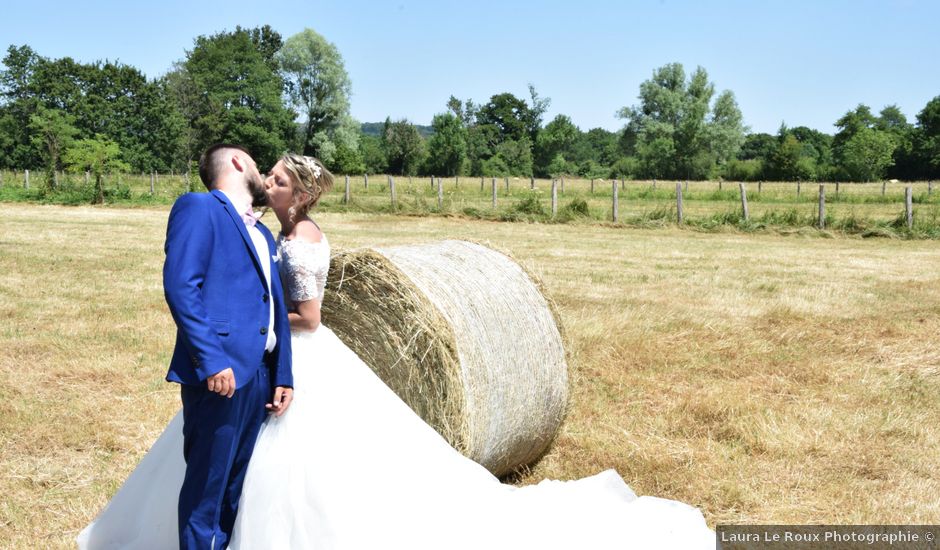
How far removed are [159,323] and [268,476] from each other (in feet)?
20.7

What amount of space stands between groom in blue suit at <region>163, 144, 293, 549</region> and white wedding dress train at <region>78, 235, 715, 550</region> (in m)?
0.14

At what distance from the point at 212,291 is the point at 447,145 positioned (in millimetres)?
67451

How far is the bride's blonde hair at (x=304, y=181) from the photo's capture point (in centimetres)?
362

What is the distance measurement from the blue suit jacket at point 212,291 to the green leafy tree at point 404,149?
70431 mm

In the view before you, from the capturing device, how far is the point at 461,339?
4.58 m

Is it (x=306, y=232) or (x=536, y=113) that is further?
(x=536, y=113)

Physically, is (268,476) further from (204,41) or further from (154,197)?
(204,41)

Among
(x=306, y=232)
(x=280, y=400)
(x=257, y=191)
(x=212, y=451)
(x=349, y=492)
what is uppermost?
(x=257, y=191)

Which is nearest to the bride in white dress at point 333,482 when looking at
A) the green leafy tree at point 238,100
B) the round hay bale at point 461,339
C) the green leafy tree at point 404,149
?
the round hay bale at point 461,339

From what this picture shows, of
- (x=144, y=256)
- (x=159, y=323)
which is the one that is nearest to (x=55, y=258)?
(x=144, y=256)

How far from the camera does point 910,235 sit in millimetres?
20188

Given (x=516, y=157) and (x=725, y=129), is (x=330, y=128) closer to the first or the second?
(x=516, y=157)

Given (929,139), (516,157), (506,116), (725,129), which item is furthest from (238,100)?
(929,139)

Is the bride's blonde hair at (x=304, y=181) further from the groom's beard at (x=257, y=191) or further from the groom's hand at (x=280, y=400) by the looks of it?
the groom's hand at (x=280, y=400)
